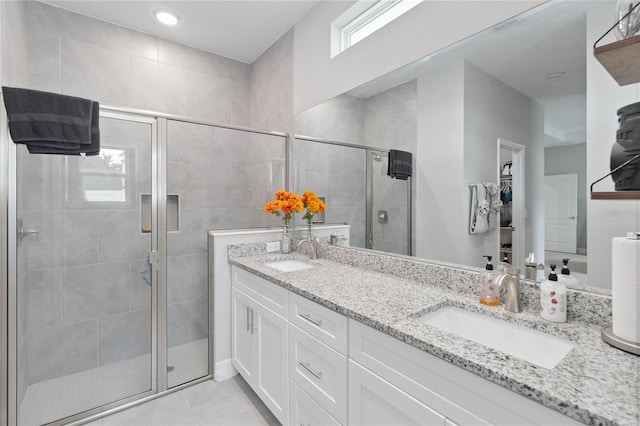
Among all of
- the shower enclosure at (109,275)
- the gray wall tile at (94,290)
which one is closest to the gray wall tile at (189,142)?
the shower enclosure at (109,275)

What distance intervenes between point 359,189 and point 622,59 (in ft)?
4.28

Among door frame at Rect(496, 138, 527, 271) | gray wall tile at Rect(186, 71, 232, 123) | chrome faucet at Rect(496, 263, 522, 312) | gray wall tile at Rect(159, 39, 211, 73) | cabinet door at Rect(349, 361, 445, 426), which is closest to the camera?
cabinet door at Rect(349, 361, 445, 426)

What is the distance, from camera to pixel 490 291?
118 centimetres

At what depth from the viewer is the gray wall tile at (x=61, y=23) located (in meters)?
Answer: 2.10

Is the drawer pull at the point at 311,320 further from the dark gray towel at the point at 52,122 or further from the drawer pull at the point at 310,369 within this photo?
the dark gray towel at the point at 52,122

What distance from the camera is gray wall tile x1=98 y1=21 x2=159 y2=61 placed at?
236 centimetres

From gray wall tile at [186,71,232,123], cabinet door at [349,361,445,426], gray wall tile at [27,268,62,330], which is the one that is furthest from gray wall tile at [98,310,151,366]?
gray wall tile at [186,71,232,123]

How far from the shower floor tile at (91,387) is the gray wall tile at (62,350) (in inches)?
1.9

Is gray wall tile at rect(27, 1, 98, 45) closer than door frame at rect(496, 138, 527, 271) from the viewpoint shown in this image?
No

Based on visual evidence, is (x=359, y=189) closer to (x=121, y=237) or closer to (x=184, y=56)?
(x=121, y=237)

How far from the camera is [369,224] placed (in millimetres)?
1896

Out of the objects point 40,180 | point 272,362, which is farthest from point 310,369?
point 40,180

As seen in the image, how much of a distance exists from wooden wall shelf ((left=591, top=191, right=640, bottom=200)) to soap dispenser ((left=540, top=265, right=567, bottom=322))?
0.30 metres

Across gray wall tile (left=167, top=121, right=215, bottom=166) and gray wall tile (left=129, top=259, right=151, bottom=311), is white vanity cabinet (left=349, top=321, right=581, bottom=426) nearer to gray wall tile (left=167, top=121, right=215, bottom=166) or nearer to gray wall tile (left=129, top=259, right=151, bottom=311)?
gray wall tile (left=129, top=259, right=151, bottom=311)
